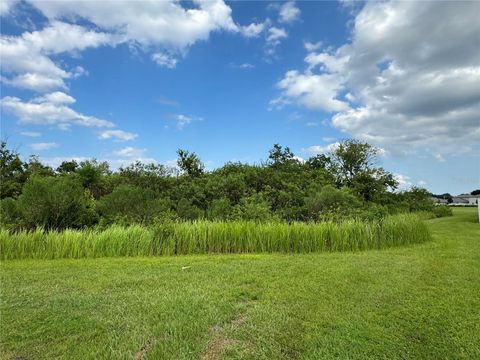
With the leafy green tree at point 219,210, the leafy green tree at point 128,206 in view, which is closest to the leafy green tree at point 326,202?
the leafy green tree at point 219,210

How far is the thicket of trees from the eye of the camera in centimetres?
923

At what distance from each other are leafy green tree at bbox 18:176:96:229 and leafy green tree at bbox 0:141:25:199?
499cm

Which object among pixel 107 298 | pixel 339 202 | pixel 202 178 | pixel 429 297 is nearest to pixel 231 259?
pixel 107 298

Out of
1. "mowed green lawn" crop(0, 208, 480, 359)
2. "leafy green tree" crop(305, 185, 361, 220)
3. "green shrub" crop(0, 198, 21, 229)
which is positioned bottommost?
"mowed green lawn" crop(0, 208, 480, 359)

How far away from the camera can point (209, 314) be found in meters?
3.46

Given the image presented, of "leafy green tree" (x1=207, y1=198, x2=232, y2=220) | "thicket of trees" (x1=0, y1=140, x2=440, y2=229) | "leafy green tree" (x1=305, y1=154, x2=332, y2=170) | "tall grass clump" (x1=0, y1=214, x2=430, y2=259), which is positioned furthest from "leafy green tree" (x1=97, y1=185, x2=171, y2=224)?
"leafy green tree" (x1=305, y1=154, x2=332, y2=170)

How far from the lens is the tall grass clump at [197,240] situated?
22.9 ft

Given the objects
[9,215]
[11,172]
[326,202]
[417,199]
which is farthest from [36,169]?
[417,199]

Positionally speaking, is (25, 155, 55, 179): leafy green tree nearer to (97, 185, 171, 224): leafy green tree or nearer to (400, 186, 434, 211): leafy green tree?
(97, 185, 171, 224): leafy green tree

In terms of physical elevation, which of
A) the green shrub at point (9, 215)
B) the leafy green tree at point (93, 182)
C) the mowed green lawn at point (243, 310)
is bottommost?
the mowed green lawn at point (243, 310)

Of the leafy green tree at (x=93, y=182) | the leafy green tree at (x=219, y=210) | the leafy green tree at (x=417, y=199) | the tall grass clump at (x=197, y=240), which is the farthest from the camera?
the leafy green tree at (x=417, y=199)

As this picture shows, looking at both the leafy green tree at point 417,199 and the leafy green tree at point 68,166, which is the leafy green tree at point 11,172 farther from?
the leafy green tree at point 417,199

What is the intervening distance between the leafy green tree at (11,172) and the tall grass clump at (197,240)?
7.07 meters

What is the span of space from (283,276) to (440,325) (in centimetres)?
218
